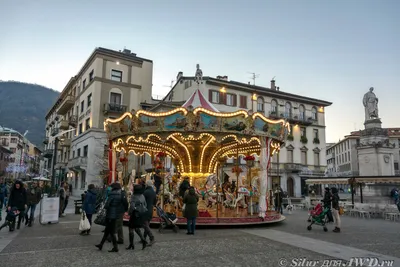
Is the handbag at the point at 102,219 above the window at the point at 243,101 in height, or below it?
below

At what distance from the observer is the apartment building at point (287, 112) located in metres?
38.6

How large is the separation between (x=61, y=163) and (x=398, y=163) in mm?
63975

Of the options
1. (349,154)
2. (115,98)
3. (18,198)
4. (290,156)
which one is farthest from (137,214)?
(349,154)

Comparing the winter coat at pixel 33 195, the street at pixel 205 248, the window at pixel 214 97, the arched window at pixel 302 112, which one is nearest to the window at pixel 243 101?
the window at pixel 214 97

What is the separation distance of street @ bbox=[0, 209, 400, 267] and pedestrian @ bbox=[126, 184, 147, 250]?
29 centimetres

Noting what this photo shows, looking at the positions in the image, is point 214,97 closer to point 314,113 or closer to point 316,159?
point 314,113

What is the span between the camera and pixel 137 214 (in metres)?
7.78

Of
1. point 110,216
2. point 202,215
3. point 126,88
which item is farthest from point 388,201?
point 126,88

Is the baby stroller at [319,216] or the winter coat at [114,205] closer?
the winter coat at [114,205]

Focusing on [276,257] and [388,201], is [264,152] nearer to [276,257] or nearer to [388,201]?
[276,257]

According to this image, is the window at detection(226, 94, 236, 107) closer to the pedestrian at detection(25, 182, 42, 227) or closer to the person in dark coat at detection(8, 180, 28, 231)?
the pedestrian at detection(25, 182, 42, 227)

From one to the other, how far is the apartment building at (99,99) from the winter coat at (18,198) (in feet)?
68.5

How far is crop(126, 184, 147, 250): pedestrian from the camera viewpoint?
777cm

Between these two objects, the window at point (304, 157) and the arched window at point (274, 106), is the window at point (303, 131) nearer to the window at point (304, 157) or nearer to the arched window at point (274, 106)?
the window at point (304, 157)
